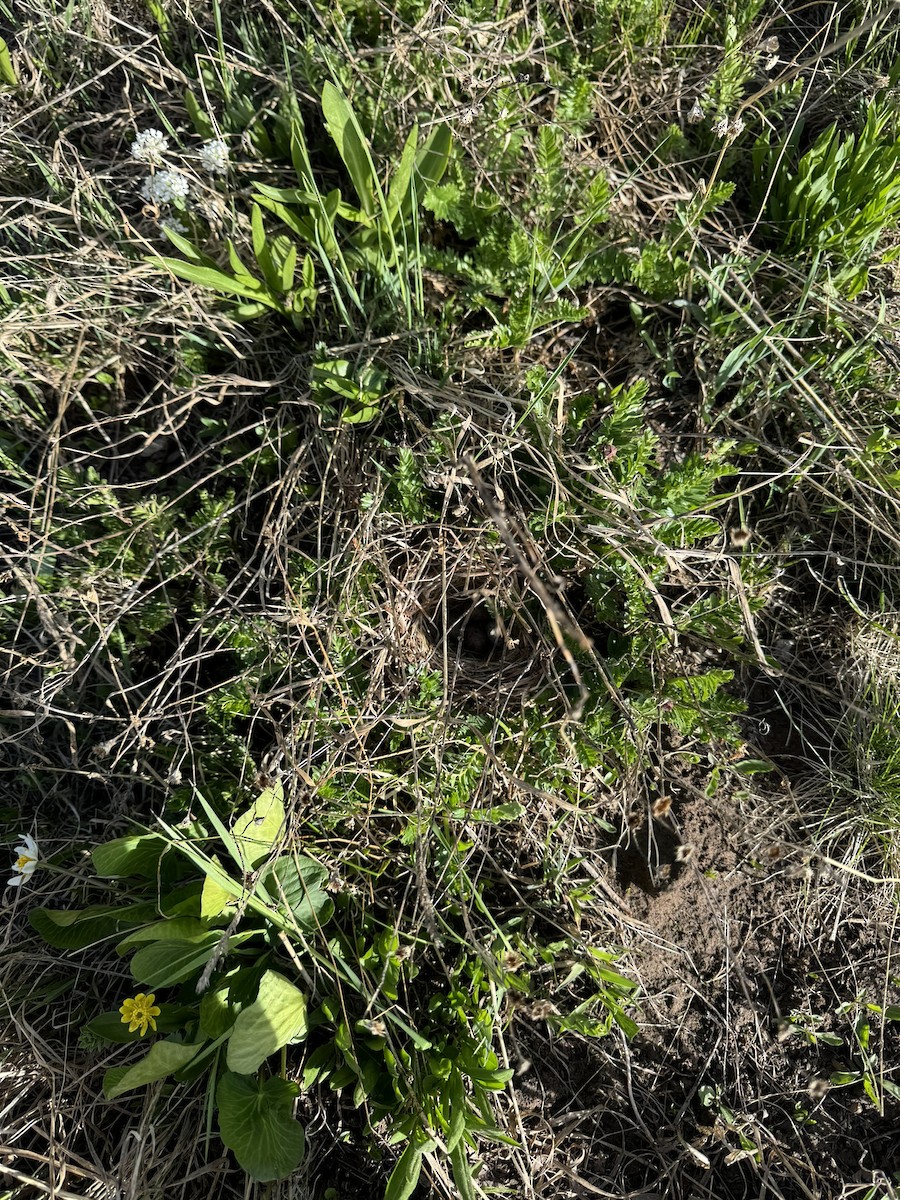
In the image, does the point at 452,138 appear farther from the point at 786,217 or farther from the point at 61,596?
the point at 61,596

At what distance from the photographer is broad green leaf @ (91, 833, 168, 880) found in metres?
1.62

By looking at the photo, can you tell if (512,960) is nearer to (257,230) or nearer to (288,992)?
(288,992)

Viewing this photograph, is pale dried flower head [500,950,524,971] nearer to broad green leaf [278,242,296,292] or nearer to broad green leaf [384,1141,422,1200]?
broad green leaf [384,1141,422,1200]

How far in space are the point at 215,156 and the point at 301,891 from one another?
1702 millimetres

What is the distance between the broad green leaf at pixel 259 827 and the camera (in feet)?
5.28

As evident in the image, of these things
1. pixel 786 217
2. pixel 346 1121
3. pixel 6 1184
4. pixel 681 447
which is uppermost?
pixel 786 217

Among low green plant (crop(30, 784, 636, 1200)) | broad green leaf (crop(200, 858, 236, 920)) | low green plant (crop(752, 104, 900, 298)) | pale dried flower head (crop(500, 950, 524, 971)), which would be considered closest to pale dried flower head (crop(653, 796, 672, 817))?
low green plant (crop(30, 784, 636, 1200))

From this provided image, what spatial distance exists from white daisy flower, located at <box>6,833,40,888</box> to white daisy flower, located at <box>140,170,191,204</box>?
1.51m

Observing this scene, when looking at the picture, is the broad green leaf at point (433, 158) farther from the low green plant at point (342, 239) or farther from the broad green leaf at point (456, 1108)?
the broad green leaf at point (456, 1108)

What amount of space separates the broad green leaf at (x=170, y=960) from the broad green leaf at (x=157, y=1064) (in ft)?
0.38

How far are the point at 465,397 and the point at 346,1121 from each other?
1.67 meters

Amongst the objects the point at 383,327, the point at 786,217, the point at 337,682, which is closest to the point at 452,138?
the point at 383,327

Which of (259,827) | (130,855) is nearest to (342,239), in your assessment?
(259,827)

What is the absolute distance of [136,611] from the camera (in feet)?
5.93
